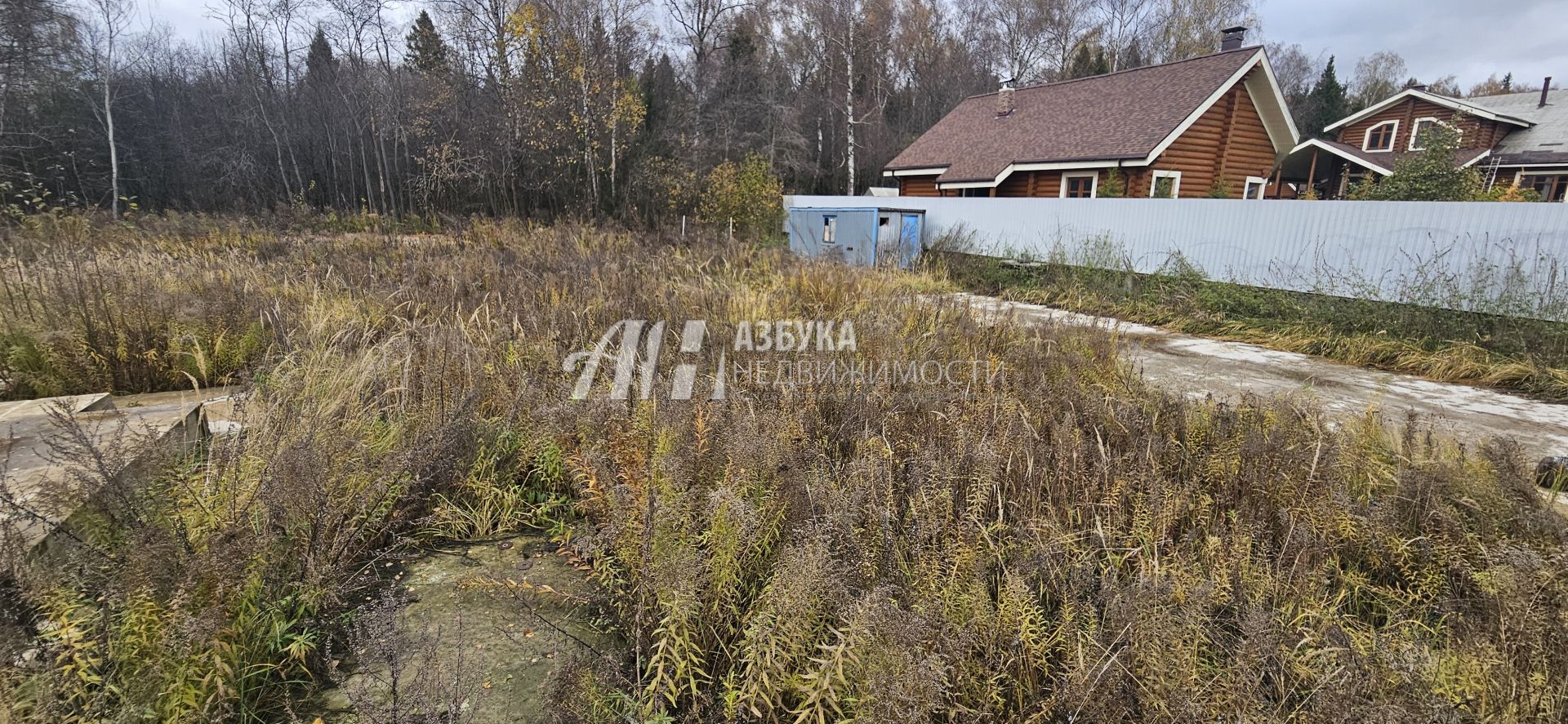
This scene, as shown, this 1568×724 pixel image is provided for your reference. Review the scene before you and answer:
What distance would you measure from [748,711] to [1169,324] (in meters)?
7.84

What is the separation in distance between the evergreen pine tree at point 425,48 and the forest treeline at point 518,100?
0.18 metres

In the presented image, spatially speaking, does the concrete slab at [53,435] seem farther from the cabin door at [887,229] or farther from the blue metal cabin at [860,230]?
the cabin door at [887,229]

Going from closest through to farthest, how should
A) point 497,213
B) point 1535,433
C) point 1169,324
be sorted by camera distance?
point 1535,433 < point 1169,324 < point 497,213

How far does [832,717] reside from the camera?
161cm

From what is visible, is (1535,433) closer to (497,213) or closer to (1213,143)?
(1213,143)

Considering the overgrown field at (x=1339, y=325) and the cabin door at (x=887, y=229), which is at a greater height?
the cabin door at (x=887, y=229)

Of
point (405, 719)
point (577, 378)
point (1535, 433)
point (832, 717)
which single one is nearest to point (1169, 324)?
point (1535, 433)

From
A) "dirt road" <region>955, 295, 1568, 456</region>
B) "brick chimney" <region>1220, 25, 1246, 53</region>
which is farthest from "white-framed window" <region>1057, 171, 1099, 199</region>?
"dirt road" <region>955, 295, 1568, 456</region>

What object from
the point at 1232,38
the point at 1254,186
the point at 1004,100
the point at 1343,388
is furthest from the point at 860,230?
the point at 1232,38

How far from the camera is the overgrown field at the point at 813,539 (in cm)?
144

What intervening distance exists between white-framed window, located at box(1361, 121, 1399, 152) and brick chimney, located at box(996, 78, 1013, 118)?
718 inches

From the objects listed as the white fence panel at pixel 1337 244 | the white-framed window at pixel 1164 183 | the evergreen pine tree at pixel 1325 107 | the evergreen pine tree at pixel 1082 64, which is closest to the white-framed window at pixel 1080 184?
the white-framed window at pixel 1164 183

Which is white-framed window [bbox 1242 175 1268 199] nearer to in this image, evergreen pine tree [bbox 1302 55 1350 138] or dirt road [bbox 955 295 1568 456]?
dirt road [bbox 955 295 1568 456]

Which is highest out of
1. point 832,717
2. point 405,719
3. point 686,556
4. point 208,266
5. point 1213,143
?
point 1213,143
